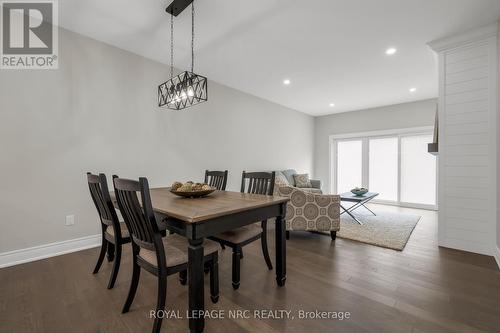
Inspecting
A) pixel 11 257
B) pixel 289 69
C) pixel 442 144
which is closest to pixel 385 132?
pixel 442 144

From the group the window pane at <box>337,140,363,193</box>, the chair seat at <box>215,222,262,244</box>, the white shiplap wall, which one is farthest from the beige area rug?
the window pane at <box>337,140,363,193</box>

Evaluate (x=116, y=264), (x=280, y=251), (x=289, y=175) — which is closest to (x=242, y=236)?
(x=280, y=251)

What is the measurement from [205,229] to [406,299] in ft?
5.53

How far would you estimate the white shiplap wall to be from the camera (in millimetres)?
2582

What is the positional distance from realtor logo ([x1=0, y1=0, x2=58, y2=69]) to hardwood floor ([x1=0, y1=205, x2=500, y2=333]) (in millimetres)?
2165

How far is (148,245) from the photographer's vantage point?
1.45 meters

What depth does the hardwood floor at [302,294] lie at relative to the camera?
1.50 meters

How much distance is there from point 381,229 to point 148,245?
347 cm

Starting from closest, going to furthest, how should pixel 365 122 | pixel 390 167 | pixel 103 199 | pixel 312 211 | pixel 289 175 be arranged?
pixel 103 199, pixel 312 211, pixel 289 175, pixel 390 167, pixel 365 122

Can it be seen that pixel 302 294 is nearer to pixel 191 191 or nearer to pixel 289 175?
pixel 191 191

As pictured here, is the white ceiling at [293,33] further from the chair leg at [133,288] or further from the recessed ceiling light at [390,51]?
the chair leg at [133,288]

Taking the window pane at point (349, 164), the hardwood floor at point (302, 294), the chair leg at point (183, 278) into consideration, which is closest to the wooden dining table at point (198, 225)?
the hardwood floor at point (302, 294)

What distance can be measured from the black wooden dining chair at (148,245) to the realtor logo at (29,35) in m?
2.15

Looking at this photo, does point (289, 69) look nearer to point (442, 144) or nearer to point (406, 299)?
point (442, 144)
